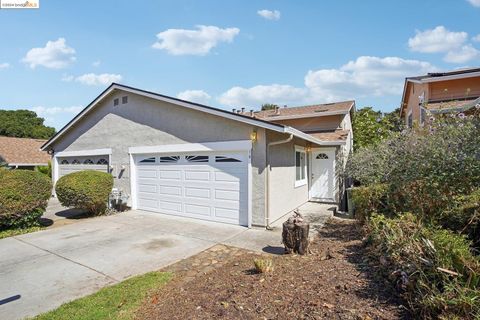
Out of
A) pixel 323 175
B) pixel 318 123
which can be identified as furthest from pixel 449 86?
pixel 323 175

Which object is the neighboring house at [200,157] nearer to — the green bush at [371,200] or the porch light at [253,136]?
the porch light at [253,136]

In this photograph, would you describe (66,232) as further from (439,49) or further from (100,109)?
(439,49)

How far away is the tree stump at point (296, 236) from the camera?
572 centimetres

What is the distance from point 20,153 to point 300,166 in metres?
25.7

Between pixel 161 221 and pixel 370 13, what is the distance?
34.0ft

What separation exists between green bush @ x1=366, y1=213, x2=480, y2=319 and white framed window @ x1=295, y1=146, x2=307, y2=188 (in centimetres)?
699

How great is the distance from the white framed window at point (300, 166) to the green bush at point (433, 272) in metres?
6.99

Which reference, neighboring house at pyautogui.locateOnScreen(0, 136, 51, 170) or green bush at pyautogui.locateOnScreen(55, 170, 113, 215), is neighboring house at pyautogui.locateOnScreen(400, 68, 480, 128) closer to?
green bush at pyautogui.locateOnScreen(55, 170, 113, 215)

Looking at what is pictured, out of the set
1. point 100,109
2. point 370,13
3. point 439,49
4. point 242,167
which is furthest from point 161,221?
point 439,49

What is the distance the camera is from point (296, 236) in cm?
579

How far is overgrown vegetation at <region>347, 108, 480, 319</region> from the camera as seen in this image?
9.73 feet

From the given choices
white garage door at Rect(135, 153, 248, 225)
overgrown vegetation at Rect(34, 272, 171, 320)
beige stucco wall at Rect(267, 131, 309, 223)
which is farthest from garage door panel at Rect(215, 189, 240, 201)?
overgrown vegetation at Rect(34, 272, 171, 320)

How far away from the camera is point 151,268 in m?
5.57

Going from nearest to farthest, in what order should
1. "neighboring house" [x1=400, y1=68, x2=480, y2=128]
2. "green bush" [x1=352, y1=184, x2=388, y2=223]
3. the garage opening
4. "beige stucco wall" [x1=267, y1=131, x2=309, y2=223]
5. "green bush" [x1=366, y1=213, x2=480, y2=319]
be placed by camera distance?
"green bush" [x1=366, y1=213, x2=480, y2=319], "green bush" [x1=352, y1=184, x2=388, y2=223], "beige stucco wall" [x1=267, y1=131, x2=309, y2=223], "neighboring house" [x1=400, y1=68, x2=480, y2=128], the garage opening
